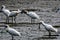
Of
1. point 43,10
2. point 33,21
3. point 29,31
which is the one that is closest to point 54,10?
point 43,10

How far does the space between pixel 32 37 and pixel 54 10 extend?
6020mm

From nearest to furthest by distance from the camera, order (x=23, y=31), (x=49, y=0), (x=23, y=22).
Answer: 1. (x=23, y=31)
2. (x=23, y=22)
3. (x=49, y=0)

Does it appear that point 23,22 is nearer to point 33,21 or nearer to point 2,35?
point 33,21

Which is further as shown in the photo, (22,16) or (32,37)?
(22,16)

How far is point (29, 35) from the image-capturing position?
42.8 ft

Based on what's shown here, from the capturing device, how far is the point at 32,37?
12750 millimetres

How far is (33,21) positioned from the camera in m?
15.5

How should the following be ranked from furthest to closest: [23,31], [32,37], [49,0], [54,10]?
[49,0], [54,10], [23,31], [32,37]

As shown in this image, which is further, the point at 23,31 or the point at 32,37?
the point at 23,31

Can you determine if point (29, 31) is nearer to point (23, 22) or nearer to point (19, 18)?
point (23, 22)

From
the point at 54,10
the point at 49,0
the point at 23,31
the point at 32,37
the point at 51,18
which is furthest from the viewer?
the point at 49,0

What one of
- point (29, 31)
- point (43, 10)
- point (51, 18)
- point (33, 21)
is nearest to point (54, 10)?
point (43, 10)

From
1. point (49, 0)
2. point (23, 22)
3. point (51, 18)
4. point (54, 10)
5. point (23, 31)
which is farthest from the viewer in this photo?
point (49, 0)

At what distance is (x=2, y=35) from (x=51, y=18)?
162 inches
